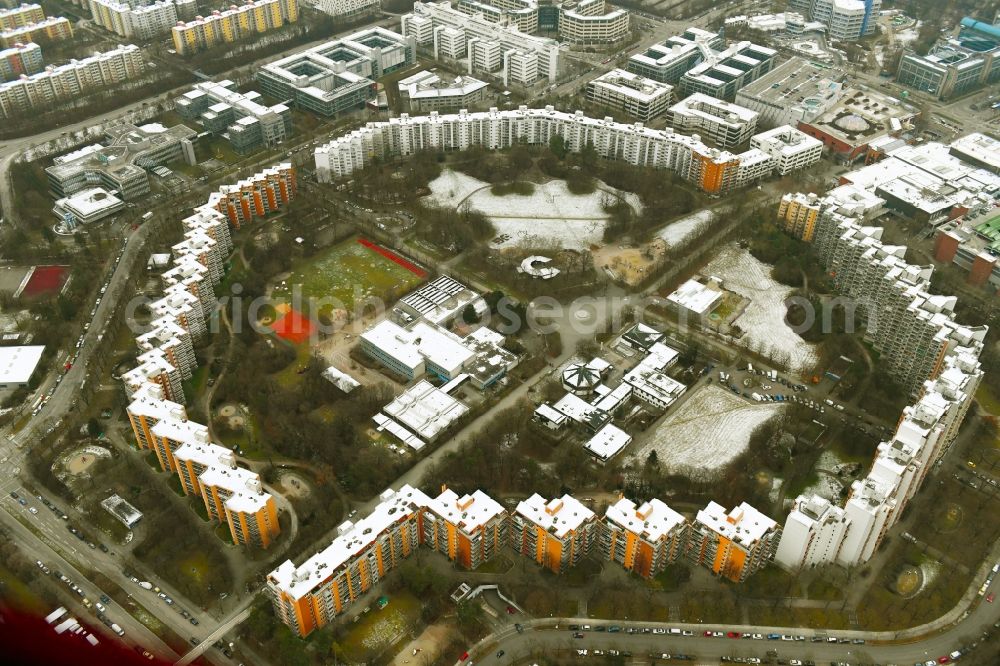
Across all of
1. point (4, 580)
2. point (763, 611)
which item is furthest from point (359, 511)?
point (763, 611)

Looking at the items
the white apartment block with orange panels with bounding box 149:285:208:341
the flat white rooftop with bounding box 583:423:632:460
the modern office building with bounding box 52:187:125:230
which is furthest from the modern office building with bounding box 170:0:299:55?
→ the flat white rooftop with bounding box 583:423:632:460

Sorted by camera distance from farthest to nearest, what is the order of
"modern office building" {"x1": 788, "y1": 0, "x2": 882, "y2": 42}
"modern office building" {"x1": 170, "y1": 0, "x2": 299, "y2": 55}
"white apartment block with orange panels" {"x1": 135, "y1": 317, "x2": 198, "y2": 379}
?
1. "modern office building" {"x1": 788, "y1": 0, "x2": 882, "y2": 42}
2. "modern office building" {"x1": 170, "y1": 0, "x2": 299, "y2": 55}
3. "white apartment block with orange panels" {"x1": 135, "y1": 317, "x2": 198, "y2": 379}

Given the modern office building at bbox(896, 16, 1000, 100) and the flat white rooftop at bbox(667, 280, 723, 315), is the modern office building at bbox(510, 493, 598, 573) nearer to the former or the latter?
the flat white rooftop at bbox(667, 280, 723, 315)

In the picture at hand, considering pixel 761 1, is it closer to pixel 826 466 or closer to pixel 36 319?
pixel 826 466

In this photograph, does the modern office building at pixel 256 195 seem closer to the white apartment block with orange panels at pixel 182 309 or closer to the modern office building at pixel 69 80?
the white apartment block with orange panels at pixel 182 309

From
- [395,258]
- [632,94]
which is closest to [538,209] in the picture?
[395,258]

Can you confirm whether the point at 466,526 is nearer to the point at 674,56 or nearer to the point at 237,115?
the point at 237,115

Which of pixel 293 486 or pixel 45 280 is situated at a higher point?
pixel 45 280
